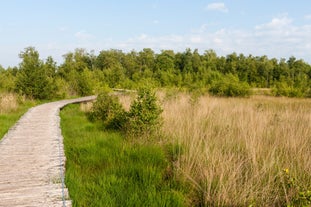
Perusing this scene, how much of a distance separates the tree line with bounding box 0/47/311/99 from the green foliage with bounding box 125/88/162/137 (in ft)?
1.56

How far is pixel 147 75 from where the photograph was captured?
33656 millimetres

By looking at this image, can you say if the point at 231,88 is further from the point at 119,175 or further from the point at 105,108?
the point at 119,175

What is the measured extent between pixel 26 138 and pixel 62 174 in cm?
255

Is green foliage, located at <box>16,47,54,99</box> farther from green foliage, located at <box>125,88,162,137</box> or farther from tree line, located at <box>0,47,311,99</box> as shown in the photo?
green foliage, located at <box>125,88,162,137</box>

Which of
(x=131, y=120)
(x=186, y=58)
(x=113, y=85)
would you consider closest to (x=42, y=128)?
(x=131, y=120)

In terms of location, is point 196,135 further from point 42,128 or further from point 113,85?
point 113,85

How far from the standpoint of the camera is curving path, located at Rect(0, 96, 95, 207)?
106 inches

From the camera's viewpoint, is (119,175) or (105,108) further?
(105,108)

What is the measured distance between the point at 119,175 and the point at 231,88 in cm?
1946

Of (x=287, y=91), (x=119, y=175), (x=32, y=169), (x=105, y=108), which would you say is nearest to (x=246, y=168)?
(x=119, y=175)

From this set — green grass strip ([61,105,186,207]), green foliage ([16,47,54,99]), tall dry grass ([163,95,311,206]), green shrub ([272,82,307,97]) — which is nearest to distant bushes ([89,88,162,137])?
green grass strip ([61,105,186,207])

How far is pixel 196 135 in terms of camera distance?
14.9ft

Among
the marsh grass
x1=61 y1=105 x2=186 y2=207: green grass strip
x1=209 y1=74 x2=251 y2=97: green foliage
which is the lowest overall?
x1=61 y1=105 x2=186 y2=207: green grass strip

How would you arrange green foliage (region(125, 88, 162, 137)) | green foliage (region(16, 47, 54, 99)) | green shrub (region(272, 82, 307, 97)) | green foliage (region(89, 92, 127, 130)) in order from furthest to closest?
1. green shrub (region(272, 82, 307, 97))
2. green foliage (region(16, 47, 54, 99))
3. green foliage (region(89, 92, 127, 130))
4. green foliage (region(125, 88, 162, 137))
